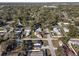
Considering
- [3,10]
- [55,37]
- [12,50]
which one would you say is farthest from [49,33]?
[3,10]

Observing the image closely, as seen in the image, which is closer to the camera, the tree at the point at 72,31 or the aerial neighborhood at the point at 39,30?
the aerial neighborhood at the point at 39,30

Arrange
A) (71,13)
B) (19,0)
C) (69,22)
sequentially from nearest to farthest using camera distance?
(69,22) < (71,13) < (19,0)

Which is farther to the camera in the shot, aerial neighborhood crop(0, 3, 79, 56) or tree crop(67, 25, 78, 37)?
tree crop(67, 25, 78, 37)

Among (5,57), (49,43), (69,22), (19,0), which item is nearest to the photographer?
(5,57)

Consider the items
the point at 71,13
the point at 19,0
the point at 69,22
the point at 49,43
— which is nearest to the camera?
the point at 49,43

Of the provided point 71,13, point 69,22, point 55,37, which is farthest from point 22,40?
point 71,13

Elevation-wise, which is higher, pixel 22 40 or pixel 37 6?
pixel 37 6

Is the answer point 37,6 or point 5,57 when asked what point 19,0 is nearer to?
point 37,6

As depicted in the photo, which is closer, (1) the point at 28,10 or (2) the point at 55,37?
(2) the point at 55,37

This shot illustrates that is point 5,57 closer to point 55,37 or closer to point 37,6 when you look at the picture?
point 55,37
